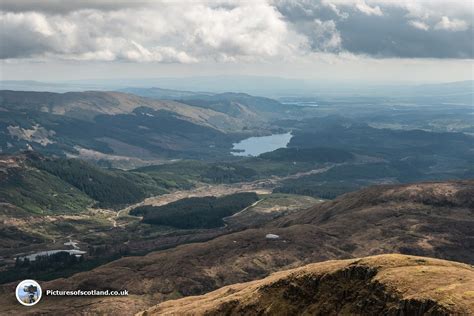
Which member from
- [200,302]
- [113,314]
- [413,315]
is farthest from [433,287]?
[113,314]

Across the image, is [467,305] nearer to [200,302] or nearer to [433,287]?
[433,287]

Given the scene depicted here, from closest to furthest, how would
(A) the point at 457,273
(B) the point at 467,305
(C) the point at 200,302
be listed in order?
(B) the point at 467,305
(A) the point at 457,273
(C) the point at 200,302

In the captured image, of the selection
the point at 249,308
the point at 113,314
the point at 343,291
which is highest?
the point at 343,291

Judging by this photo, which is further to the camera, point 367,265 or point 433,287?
point 367,265

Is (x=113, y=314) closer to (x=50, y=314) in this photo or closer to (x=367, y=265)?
(x=50, y=314)

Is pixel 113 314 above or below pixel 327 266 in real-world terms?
below

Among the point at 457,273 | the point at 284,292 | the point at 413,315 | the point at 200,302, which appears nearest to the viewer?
the point at 413,315

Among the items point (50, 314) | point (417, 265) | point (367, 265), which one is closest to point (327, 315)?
point (367, 265)
